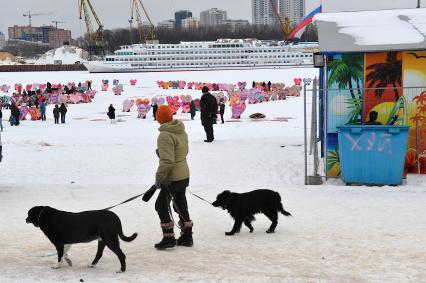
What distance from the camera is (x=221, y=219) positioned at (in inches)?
256

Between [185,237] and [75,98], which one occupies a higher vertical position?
[75,98]

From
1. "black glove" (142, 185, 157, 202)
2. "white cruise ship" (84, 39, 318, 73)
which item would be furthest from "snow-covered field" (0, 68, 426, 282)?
"white cruise ship" (84, 39, 318, 73)

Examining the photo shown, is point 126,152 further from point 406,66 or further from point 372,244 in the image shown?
point 372,244

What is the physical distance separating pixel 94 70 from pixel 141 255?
3365 inches

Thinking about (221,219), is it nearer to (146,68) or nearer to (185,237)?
(185,237)

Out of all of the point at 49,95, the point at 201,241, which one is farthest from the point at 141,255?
the point at 49,95

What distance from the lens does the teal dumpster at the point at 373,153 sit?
8.03 meters

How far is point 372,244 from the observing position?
5293mm

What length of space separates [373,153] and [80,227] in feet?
16.1

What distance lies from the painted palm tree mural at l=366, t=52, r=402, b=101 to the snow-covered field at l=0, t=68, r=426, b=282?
1.41 meters

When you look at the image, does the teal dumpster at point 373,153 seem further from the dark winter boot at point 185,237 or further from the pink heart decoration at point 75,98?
the pink heart decoration at point 75,98

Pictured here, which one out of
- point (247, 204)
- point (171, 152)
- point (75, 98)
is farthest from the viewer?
point (75, 98)

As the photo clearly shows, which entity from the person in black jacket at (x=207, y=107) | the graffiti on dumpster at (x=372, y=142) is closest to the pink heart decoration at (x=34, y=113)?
the person in black jacket at (x=207, y=107)

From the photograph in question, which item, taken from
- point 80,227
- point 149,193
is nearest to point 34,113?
point 149,193
